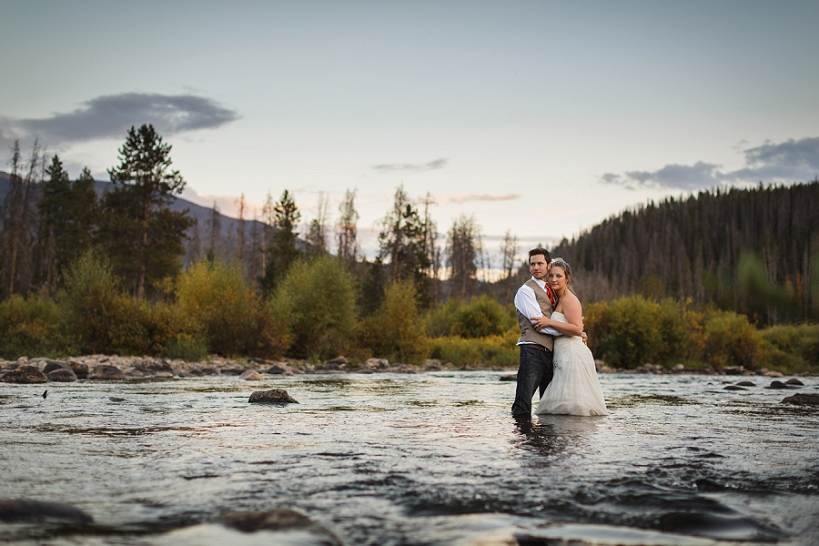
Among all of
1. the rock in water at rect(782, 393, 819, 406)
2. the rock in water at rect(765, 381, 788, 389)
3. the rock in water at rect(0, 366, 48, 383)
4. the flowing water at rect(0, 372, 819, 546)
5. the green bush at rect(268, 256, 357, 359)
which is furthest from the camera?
the green bush at rect(268, 256, 357, 359)

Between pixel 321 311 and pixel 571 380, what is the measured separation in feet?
85.8

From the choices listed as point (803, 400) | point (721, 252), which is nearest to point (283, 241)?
point (803, 400)

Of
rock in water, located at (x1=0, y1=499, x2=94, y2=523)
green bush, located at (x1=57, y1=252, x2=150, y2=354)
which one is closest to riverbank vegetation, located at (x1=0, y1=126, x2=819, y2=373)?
green bush, located at (x1=57, y1=252, x2=150, y2=354)

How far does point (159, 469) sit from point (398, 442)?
7.97 feet

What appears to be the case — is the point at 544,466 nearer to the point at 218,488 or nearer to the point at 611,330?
the point at 218,488

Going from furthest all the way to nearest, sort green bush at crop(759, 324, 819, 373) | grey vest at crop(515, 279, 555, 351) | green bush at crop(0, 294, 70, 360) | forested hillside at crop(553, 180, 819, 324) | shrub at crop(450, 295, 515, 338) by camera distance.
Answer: forested hillside at crop(553, 180, 819, 324)
shrub at crop(450, 295, 515, 338)
green bush at crop(759, 324, 819, 373)
green bush at crop(0, 294, 70, 360)
grey vest at crop(515, 279, 555, 351)

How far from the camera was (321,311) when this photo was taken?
3394 centimetres

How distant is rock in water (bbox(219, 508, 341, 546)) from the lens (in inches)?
117

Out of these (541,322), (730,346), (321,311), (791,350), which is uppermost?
(321,311)

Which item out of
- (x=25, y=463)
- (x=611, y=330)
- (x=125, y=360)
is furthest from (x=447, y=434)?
(x=611, y=330)

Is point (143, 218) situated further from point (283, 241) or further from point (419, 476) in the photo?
point (419, 476)

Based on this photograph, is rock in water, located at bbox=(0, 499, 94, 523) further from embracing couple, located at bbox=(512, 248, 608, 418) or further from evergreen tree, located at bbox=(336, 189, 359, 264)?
evergreen tree, located at bbox=(336, 189, 359, 264)

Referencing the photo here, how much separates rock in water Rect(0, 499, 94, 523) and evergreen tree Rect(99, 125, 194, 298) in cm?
4634

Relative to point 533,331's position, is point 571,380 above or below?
below
